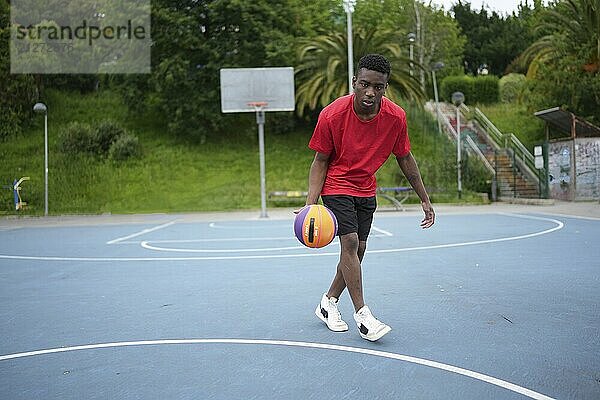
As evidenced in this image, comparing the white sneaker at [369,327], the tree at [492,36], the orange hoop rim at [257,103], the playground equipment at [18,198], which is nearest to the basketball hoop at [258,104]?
the orange hoop rim at [257,103]

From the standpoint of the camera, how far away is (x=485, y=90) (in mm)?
36156

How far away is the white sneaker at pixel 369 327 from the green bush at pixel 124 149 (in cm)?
2325

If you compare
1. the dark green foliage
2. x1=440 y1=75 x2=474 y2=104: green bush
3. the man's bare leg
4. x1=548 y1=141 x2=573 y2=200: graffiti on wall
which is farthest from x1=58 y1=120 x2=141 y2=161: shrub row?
the man's bare leg

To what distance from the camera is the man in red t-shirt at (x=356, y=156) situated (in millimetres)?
3789

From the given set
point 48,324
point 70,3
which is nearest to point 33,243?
point 48,324

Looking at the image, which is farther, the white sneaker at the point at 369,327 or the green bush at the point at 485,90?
the green bush at the point at 485,90

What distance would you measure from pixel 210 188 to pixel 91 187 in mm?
4359

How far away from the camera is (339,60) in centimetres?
2567

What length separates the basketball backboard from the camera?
706 inches

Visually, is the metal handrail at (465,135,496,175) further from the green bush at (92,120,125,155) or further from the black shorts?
the black shorts

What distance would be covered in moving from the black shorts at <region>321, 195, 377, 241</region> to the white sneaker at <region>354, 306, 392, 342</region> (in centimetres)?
51

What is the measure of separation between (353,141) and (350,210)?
428mm

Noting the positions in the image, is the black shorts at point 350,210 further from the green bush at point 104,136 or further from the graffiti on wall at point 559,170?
the green bush at point 104,136

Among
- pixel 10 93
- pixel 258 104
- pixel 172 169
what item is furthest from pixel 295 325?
pixel 10 93
